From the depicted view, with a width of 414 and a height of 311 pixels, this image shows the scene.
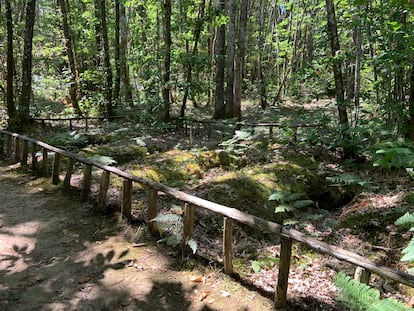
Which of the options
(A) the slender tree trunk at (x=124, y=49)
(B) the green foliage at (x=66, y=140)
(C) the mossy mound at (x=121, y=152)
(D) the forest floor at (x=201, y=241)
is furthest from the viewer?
(A) the slender tree trunk at (x=124, y=49)

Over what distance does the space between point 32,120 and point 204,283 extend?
11.9 metres

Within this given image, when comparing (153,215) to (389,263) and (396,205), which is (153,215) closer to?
(389,263)

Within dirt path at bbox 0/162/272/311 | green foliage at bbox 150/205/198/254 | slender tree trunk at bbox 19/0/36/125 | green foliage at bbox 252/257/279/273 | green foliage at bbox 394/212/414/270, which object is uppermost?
slender tree trunk at bbox 19/0/36/125

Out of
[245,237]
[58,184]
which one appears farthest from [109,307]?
Result: [58,184]

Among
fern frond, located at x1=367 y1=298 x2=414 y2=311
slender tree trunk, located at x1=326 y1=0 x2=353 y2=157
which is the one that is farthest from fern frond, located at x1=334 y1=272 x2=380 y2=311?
slender tree trunk, located at x1=326 y1=0 x2=353 y2=157

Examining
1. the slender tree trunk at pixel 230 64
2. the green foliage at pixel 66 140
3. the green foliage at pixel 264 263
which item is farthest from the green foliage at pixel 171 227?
the slender tree trunk at pixel 230 64

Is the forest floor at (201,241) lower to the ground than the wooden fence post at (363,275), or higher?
lower

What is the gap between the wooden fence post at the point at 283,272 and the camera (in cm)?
352

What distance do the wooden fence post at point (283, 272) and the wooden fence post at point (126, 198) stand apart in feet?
9.32

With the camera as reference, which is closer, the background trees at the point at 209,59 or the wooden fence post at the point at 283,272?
the wooden fence post at the point at 283,272

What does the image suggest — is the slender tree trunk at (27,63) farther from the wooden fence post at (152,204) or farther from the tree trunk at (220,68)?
the wooden fence post at (152,204)

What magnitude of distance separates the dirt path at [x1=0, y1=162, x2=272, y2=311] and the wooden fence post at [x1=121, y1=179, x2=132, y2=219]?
1.04ft

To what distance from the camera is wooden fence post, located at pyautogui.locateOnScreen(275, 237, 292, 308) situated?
352cm

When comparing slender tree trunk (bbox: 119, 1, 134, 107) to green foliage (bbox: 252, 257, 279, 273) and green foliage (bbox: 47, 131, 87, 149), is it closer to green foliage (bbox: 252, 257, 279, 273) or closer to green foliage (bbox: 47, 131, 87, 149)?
green foliage (bbox: 47, 131, 87, 149)
